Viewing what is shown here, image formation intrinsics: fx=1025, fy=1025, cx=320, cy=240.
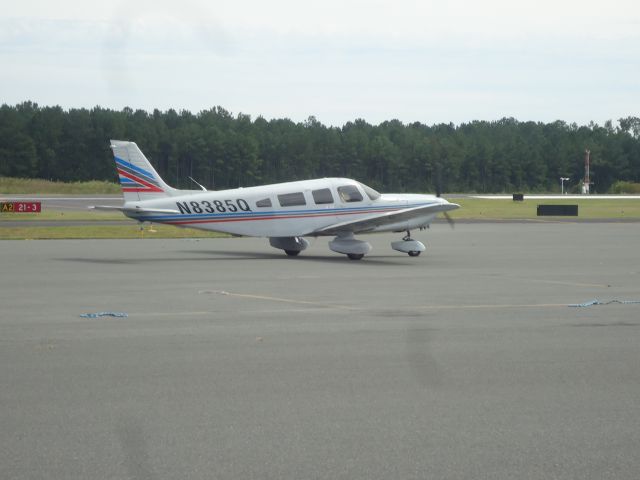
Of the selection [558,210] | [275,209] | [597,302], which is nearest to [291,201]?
[275,209]

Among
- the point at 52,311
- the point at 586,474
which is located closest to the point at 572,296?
the point at 52,311

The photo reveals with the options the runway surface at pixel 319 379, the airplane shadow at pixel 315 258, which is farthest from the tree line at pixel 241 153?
the runway surface at pixel 319 379

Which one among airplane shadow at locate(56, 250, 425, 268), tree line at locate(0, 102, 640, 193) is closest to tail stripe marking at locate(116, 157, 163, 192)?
airplane shadow at locate(56, 250, 425, 268)

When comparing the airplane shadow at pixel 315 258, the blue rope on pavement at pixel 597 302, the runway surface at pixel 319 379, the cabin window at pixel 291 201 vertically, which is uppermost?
the cabin window at pixel 291 201

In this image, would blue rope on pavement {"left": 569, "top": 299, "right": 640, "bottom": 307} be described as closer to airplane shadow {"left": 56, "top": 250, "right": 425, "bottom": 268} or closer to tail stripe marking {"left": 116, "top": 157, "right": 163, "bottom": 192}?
airplane shadow {"left": 56, "top": 250, "right": 425, "bottom": 268}

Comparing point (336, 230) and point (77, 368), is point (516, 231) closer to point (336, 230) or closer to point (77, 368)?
point (336, 230)

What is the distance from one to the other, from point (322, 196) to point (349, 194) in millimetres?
753

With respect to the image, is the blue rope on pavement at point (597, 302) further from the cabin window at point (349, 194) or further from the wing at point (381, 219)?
the cabin window at point (349, 194)

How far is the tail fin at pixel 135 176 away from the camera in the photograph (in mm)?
27500

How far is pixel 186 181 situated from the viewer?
116625 mm

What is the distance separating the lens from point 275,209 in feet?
90.3

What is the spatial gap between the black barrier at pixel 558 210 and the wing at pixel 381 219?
1261 inches

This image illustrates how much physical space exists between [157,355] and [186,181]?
106847 mm

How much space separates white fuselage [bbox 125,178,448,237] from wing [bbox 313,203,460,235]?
0.46 ft
